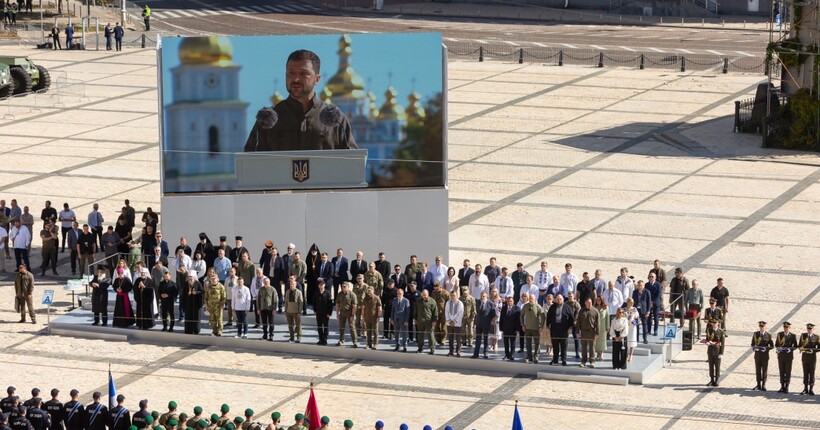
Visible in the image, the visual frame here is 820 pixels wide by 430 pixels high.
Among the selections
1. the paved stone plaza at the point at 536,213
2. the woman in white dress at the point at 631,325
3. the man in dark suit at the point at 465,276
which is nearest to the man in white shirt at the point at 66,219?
the paved stone plaza at the point at 536,213

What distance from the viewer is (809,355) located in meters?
26.3

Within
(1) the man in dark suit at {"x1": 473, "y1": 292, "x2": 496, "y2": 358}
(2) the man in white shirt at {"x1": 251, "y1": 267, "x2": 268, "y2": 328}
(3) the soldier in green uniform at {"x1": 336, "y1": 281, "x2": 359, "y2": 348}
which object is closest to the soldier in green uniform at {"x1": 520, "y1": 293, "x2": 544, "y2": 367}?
(1) the man in dark suit at {"x1": 473, "y1": 292, "x2": 496, "y2": 358}

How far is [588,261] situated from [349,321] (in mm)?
7948

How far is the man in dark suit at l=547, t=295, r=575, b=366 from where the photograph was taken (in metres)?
27.8

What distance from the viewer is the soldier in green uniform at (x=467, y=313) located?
93.5 ft

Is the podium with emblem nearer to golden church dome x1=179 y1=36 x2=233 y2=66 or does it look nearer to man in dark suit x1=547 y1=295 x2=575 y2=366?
golden church dome x1=179 y1=36 x2=233 y2=66

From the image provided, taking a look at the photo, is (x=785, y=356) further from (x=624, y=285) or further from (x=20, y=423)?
(x=20, y=423)

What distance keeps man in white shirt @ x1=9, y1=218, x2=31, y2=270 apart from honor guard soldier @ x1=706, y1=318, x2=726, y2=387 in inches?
603

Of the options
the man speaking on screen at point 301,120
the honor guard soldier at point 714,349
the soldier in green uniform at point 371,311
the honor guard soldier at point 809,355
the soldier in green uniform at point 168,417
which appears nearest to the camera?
the soldier in green uniform at point 168,417

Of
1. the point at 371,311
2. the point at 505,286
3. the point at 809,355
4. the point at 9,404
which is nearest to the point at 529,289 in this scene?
the point at 505,286

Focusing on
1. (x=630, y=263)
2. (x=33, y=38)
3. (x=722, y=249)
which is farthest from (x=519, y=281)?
(x=33, y=38)

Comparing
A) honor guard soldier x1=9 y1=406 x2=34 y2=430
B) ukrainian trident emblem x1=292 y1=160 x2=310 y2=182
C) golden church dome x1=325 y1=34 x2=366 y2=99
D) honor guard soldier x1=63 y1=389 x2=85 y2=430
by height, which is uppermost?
golden church dome x1=325 y1=34 x2=366 y2=99

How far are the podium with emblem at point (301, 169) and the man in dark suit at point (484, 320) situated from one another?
5.16 meters

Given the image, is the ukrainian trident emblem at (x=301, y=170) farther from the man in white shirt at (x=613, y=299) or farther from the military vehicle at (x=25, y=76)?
the military vehicle at (x=25, y=76)
